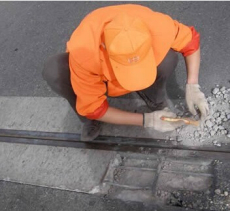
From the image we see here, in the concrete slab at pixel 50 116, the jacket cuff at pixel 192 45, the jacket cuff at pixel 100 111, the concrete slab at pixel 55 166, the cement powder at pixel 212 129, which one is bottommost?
the concrete slab at pixel 55 166

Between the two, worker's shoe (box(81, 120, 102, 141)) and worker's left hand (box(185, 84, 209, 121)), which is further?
worker's shoe (box(81, 120, 102, 141))

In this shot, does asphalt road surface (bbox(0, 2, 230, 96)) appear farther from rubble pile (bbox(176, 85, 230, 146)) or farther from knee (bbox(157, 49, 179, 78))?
knee (bbox(157, 49, 179, 78))

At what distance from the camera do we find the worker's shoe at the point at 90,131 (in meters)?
2.22

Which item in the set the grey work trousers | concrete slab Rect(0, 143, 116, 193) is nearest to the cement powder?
the grey work trousers

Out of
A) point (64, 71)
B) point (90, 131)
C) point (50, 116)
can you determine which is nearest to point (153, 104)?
point (90, 131)

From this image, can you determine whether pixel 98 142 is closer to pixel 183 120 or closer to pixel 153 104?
pixel 153 104

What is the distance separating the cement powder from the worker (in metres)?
0.17

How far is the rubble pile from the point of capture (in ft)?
6.53

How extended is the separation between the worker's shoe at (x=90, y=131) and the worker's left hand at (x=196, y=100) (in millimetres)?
756

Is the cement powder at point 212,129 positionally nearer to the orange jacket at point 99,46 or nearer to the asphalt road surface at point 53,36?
the asphalt road surface at point 53,36

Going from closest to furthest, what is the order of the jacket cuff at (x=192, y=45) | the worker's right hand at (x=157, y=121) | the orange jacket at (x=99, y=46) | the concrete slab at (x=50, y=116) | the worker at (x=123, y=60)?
the worker at (x=123, y=60) → the orange jacket at (x=99, y=46) → the jacket cuff at (x=192, y=45) → the worker's right hand at (x=157, y=121) → the concrete slab at (x=50, y=116)

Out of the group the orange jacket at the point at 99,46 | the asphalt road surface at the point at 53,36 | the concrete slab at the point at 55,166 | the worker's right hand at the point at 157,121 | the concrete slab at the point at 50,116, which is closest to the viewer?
the orange jacket at the point at 99,46

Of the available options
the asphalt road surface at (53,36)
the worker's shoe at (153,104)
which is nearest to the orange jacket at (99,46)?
the worker's shoe at (153,104)

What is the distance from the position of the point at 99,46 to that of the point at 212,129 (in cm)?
105
